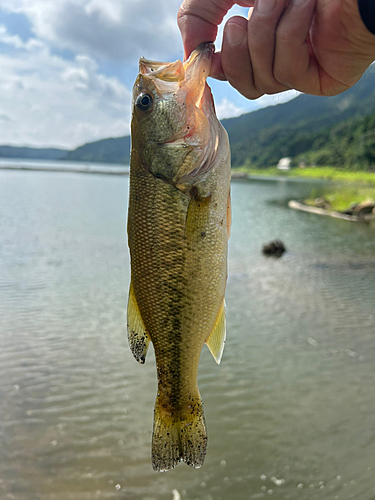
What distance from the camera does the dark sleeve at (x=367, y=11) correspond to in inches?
62.4

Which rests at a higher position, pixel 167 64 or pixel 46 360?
pixel 167 64

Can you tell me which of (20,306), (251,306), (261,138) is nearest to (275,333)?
(251,306)

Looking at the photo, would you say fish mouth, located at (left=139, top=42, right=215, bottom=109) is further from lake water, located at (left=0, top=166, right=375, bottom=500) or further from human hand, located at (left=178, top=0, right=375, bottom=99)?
lake water, located at (left=0, top=166, right=375, bottom=500)

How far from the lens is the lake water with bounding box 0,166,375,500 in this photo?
5402 mm

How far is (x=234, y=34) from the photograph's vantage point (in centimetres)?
203

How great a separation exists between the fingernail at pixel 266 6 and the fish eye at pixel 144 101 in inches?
31.0

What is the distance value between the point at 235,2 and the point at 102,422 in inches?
254

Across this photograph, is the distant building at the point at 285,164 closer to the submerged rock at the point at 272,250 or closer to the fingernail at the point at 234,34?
the submerged rock at the point at 272,250

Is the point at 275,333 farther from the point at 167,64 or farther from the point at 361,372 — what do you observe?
the point at 167,64

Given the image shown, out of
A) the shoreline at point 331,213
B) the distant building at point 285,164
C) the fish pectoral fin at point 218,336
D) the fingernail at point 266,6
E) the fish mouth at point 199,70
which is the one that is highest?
the distant building at point 285,164

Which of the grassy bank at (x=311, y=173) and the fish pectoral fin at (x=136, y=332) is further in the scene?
the grassy bank at (x=311, y=173)

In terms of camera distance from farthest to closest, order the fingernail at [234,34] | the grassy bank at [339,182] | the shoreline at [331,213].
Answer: the grassy bank at [339,182] < the shoreline at [331,213] < the fingernail at [234,34]

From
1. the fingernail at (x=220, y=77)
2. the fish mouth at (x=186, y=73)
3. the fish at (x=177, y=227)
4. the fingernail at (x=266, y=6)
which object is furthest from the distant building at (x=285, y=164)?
the fingernail at (x=266, y=6)

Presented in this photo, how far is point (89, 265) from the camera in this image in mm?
15055
